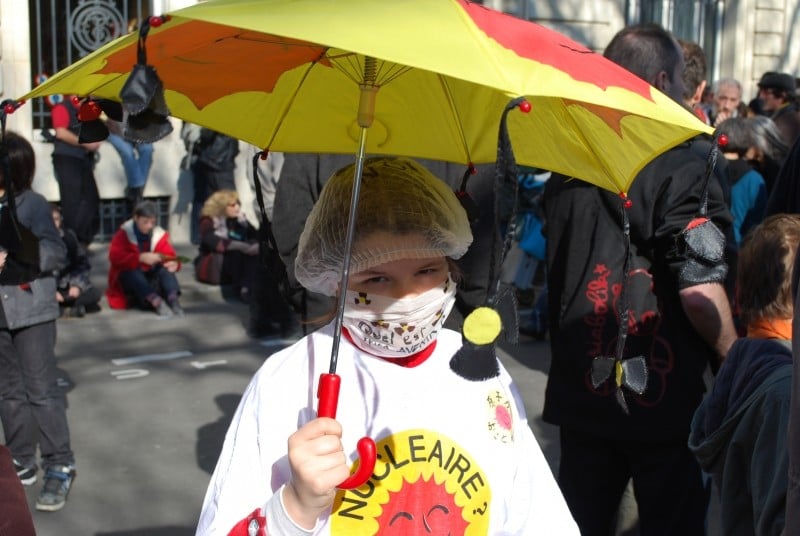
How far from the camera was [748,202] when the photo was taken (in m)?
6.29

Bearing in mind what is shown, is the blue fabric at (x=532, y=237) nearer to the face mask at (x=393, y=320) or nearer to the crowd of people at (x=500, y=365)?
the crowd of people at (x=500, y=365)

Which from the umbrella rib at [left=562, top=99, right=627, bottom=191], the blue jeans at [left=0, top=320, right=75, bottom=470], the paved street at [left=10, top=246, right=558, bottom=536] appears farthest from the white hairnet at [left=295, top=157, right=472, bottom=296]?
the blue jeans at [left=0, top=320, right=75, bottom=470]

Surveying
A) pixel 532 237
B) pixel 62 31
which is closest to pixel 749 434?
pixel 532 237

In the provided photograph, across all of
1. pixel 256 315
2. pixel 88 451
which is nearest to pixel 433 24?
pixel 88 451

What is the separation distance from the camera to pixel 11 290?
470cm

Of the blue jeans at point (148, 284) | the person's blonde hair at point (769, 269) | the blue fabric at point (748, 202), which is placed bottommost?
the blue jeans at point (148, 284)

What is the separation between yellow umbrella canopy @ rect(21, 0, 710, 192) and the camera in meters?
1.52

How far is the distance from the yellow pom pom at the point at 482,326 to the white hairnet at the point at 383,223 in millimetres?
397

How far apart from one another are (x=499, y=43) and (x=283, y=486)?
81 cm

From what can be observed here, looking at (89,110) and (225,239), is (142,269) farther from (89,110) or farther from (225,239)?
(89,110)

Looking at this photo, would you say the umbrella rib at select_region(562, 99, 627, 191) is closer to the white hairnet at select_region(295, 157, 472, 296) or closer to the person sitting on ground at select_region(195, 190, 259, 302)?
the white hairnet at select_region(295, 157, 472, 296)

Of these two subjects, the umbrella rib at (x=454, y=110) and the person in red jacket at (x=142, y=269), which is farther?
the person in red jacket at (x=142, y=269)

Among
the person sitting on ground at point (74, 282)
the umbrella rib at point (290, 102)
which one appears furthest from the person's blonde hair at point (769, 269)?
the person sitting on ground at point (74, 282)

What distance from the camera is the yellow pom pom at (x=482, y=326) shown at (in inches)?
64.8
